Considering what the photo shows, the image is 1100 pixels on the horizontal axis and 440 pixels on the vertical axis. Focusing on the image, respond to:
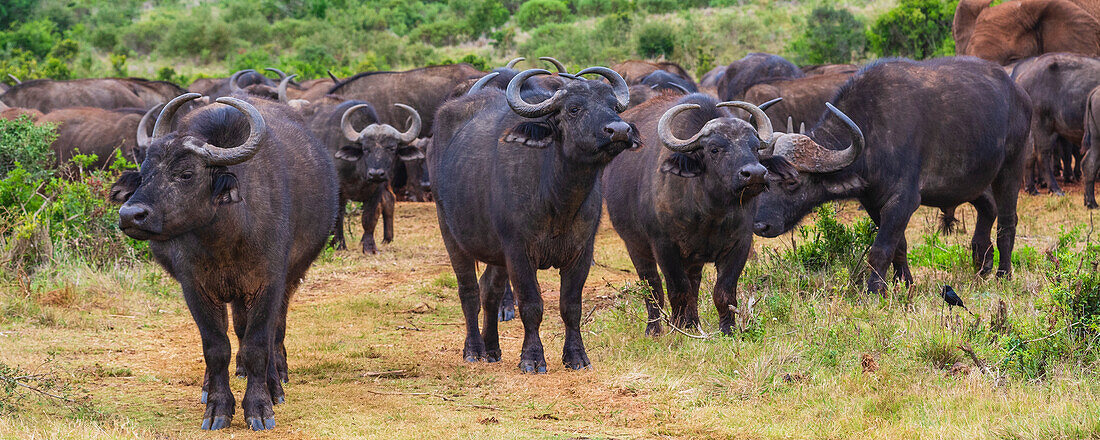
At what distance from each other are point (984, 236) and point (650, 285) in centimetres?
354

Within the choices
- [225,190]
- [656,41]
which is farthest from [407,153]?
[656,41]

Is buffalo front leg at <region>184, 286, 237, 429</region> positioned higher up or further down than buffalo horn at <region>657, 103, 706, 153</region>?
further down

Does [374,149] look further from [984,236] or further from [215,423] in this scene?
[215,423]

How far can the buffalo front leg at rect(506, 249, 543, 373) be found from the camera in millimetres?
6949

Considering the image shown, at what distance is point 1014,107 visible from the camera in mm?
9672

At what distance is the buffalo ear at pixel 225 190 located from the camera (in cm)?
546

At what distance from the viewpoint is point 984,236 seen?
10.0m

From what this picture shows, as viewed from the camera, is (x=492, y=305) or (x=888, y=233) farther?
(x=888, y=233)

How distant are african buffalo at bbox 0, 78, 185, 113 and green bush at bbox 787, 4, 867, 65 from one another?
16.9 meters

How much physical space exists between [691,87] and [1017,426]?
1125 cm

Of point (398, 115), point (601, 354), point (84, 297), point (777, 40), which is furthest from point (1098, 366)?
point (777, 40)

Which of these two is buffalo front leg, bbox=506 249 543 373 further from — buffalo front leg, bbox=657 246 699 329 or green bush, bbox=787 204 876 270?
green bush, bbox=787 204 876 270

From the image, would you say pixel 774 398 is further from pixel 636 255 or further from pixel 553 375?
pixel 636 255

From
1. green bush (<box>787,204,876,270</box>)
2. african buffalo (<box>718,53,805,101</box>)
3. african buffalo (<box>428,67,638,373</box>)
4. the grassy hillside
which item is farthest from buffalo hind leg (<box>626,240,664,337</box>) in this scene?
the grassy hillside
